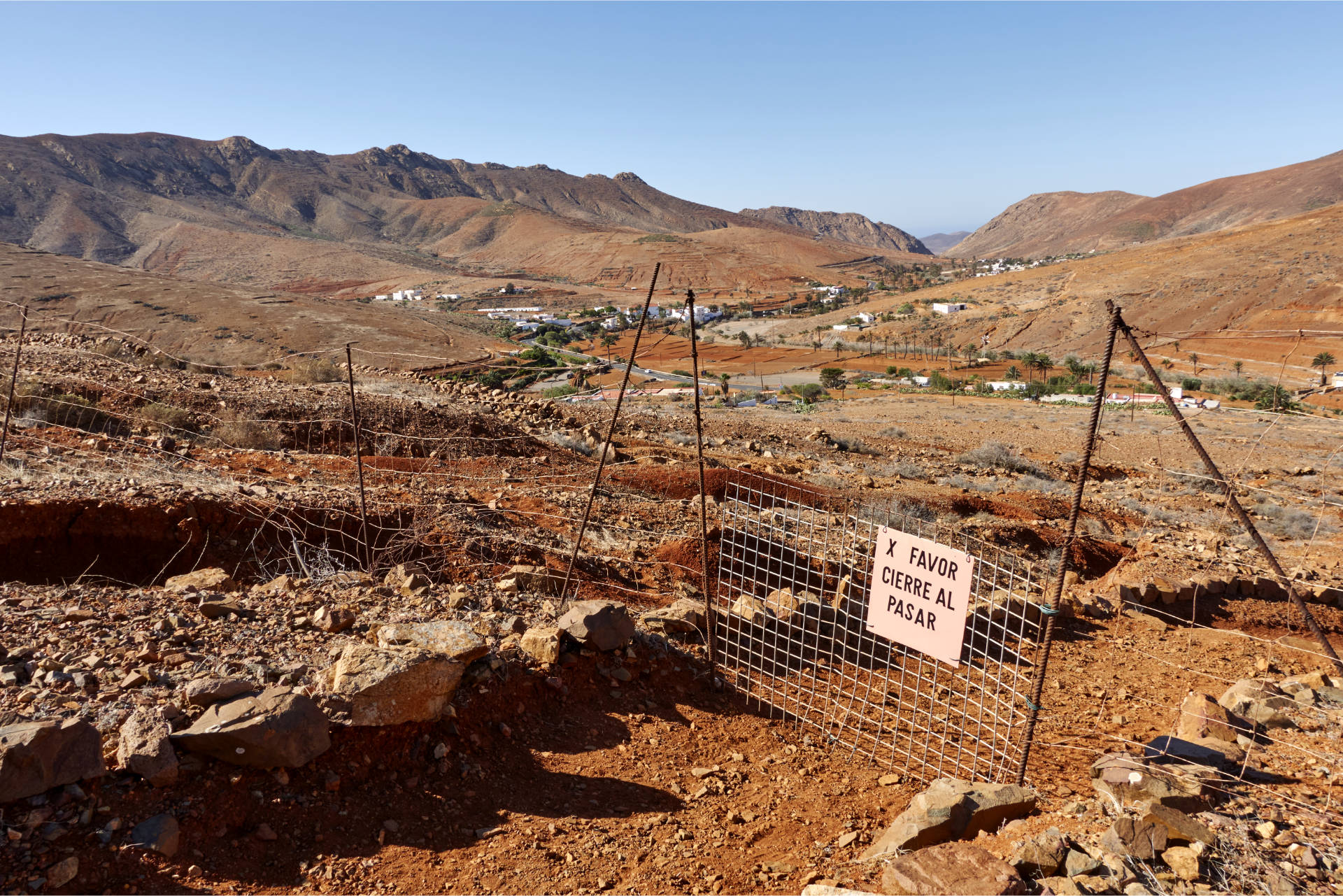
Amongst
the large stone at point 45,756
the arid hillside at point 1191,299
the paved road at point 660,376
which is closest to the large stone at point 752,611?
the large stone at point 45,756

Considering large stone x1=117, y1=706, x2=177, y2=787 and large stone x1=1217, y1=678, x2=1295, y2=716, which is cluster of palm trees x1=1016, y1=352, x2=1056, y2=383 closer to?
large stone x1=1217, y1=678, x2=1295, y2=716

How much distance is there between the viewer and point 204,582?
571 centimetres

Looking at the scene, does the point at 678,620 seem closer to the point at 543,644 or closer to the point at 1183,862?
the point at 543,644

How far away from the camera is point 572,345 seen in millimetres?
61906

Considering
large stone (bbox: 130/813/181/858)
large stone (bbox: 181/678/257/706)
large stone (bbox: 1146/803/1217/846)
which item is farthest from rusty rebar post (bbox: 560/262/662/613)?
large stone (bbox: 1146/803/1217/846)

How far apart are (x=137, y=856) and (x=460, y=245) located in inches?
5890

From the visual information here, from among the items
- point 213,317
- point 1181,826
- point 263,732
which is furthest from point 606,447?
point 213,317

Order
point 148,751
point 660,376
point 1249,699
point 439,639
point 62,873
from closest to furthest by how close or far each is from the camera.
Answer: point 62,873 → point 148,751 → point 439,639 → point 1249,699 → point 660,376

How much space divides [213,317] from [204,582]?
4208 cm

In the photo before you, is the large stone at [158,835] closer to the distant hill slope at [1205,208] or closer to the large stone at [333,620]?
the large stone at [333,620]

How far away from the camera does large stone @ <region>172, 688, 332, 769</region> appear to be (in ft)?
12.4

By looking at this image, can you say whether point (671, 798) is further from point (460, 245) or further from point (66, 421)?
point (460, 245)

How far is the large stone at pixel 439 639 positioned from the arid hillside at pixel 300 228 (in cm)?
8850

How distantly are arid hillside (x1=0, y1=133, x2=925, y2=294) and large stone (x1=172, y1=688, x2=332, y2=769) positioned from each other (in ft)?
292
